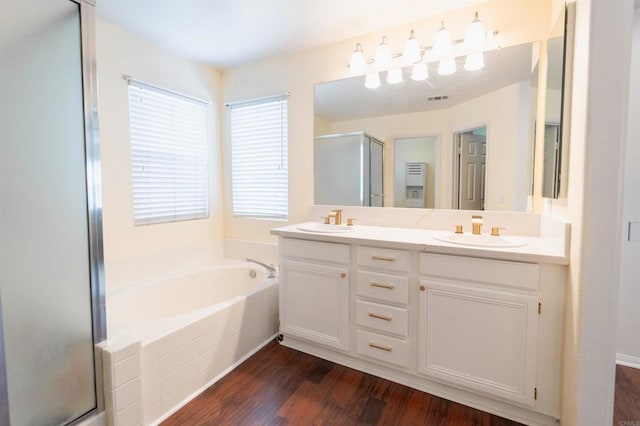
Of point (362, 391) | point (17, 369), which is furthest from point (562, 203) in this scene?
point (17, 369)

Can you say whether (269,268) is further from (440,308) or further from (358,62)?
(358,62)

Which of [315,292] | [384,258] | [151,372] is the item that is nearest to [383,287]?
[384,258]

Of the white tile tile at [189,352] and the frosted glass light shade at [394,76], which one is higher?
the frosted glass light shade at [394,76]

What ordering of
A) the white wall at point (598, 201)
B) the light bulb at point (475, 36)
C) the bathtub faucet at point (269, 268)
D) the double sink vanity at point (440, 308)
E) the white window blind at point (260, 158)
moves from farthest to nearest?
the white window blind at point (260, 158)
the bathtub faucet at point (269, 268)
the light bulb at point (475, 36)
the double sink vanity at point (440, 308)
the white wall at point (598, 201)

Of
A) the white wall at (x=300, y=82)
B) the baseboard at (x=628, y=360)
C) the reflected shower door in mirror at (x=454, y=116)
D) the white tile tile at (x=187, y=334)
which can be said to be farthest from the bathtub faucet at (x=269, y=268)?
the baseboard at (x=628, y=360)

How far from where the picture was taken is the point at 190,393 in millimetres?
1667

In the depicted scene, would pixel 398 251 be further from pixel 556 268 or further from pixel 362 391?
pixel 362 391

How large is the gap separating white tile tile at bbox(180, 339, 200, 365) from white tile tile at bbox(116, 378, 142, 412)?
9.3 inches

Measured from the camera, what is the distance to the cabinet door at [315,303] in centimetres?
190

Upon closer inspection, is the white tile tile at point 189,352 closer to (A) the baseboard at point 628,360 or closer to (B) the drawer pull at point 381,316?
(B) the drawer pull at point 381,316

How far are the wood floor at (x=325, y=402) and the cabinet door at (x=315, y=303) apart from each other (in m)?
0.21

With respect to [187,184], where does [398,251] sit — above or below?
below

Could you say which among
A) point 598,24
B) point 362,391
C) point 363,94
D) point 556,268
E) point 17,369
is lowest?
point 362,391

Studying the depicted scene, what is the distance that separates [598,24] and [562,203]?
72 centimetres
